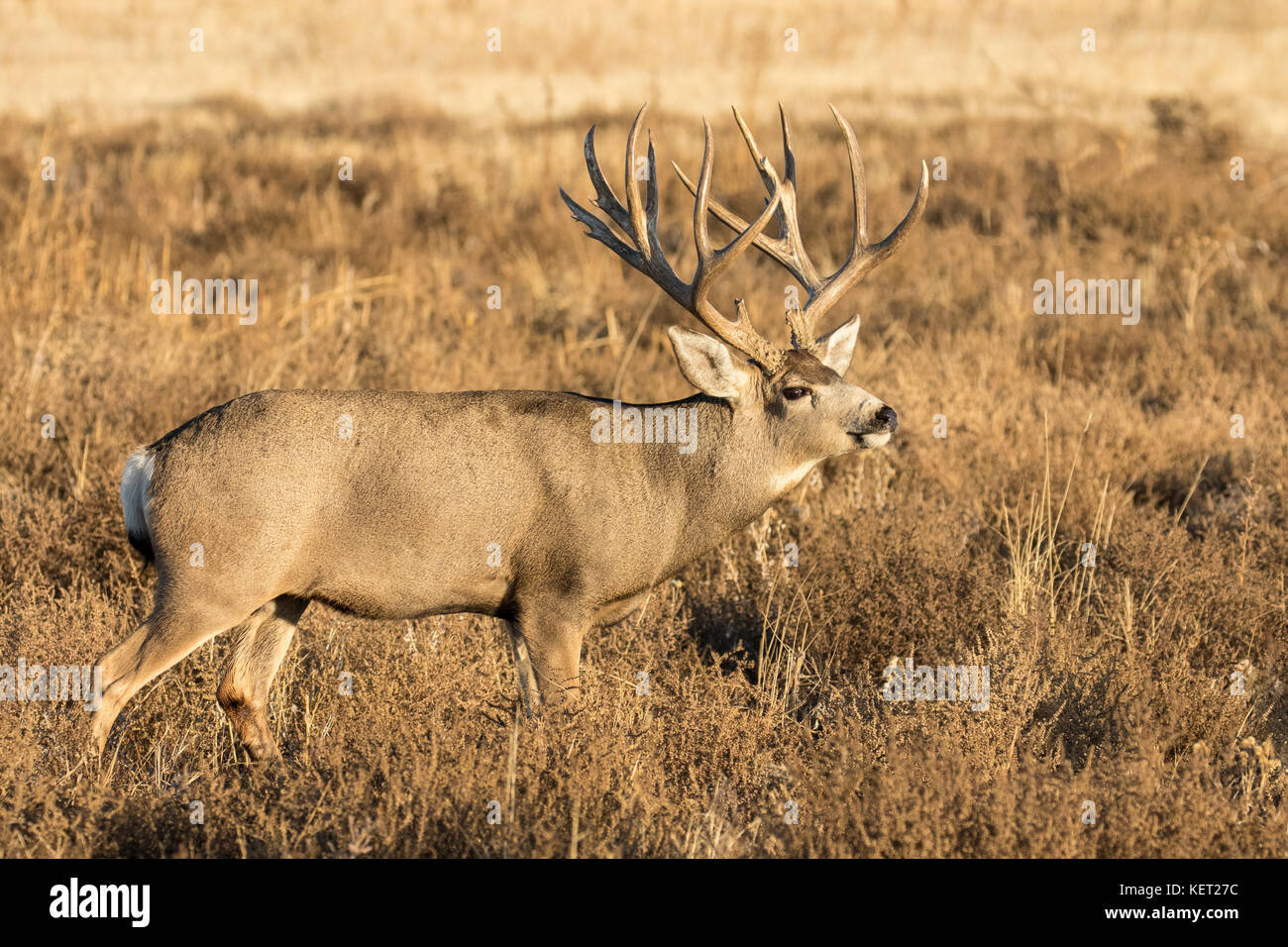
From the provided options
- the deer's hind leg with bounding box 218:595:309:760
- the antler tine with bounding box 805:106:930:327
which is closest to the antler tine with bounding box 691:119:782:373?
the antler tine with bounding box 805:106:930:327

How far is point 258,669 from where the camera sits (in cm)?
532

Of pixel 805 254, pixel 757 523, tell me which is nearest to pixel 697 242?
pixel 805 254

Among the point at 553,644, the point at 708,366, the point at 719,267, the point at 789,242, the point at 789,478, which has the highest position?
the point at 789,242

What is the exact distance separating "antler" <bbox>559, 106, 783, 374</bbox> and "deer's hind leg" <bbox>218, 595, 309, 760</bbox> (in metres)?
1.89

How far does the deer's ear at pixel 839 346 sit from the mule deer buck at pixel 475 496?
0.03 metres

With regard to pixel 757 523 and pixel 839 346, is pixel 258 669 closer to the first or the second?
pixel 839 346

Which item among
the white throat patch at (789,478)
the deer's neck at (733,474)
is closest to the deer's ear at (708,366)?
the deer's neck at (733,474)

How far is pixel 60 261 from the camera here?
1018 centimetres

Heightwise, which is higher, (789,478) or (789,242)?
(789,242)

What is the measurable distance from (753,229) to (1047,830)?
7.53 feet

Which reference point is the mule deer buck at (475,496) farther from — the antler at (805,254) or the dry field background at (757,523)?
the dry field background at (757,523)

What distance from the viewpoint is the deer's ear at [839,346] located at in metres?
5.70

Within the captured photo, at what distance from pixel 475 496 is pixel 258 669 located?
3.78 ft

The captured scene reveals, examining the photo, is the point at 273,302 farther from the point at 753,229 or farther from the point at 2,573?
the point at 753,229
